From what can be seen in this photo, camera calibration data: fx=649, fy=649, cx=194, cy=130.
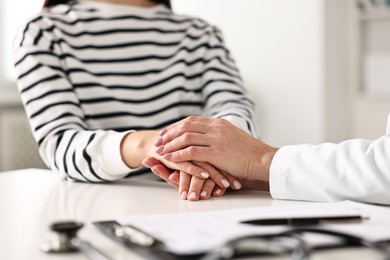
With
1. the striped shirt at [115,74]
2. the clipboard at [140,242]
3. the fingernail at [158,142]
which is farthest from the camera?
the striped shirt at [115,74]

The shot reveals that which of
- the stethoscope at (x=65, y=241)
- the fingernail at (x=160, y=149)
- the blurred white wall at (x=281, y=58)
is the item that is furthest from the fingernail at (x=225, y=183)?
the blurred white wall at (x=281, y=58)

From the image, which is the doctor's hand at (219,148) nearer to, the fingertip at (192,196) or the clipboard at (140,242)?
the fingertip at (192,196)

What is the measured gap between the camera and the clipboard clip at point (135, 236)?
65 cm

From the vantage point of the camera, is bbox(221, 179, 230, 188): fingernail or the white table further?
bbox(221, 179, 230, 188): fingernail

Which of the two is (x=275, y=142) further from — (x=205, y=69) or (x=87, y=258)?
(x=87, y=258)

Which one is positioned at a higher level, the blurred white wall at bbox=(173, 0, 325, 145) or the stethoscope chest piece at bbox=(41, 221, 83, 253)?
the stethoscope chest piece at bbox=(41, 221, 83, 253)

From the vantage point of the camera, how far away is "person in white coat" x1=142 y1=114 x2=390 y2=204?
0.96 metres

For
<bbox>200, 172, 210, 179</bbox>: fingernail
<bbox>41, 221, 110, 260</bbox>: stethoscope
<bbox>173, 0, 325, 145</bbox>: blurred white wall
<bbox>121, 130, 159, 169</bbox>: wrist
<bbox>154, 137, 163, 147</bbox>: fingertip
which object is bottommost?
<bbox>173, 0, 325, 145</bbox>: blurred white wall

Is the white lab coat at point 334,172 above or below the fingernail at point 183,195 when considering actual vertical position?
above

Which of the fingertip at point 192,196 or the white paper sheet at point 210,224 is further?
the fingertip at point 192,196

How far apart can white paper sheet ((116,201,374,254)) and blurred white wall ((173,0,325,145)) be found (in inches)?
85.0

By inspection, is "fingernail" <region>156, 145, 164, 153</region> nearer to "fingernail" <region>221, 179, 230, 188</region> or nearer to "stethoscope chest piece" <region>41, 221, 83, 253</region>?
"fingernail" <region>221, 179, 230, 188</region>

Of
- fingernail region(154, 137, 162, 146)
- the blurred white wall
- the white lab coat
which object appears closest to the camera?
the white lab coat

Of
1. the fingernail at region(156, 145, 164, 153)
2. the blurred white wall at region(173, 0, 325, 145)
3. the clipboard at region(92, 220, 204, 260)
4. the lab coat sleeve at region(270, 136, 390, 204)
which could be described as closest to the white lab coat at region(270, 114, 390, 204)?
the lab coat sleeve at region(270, 136, 390, 204)
